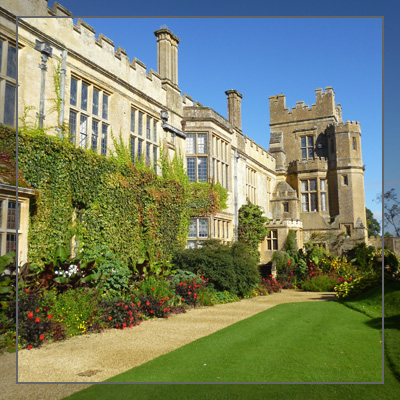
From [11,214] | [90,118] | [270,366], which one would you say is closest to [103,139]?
[90,118]

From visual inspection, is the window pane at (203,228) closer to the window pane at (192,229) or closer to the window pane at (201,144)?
the window pane at (192,229)

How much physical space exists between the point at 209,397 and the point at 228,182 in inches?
548

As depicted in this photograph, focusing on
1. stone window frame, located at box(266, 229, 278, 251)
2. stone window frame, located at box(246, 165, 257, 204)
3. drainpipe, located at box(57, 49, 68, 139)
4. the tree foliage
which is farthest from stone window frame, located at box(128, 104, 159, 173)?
stone window frame, located at box(266, 229, 278, 251)

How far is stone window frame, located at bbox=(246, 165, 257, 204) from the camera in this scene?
2180cm

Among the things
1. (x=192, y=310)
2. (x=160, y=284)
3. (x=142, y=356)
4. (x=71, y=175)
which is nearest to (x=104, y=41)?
(x=71, y=175)

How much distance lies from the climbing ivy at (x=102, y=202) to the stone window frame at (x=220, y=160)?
1.23 meters

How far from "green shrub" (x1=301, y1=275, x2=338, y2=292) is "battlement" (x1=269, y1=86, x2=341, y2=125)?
15.7m

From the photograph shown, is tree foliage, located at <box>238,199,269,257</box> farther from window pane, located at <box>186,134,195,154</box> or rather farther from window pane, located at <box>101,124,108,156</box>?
window pane, located at <box>101,124,108,156</box>

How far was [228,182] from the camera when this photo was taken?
18.0 metres

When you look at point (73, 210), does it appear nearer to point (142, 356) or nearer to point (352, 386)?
point (142, 356)

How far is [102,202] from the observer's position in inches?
433

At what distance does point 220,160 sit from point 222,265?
5.47m

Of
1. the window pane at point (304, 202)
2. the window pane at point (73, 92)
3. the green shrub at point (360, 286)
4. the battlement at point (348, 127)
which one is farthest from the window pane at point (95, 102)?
the battlement at point (348, 127)

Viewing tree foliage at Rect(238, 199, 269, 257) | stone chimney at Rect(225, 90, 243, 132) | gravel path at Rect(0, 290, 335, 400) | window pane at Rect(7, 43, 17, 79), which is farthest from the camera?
stone chimney at Rect(225, 90, 243, 132)
